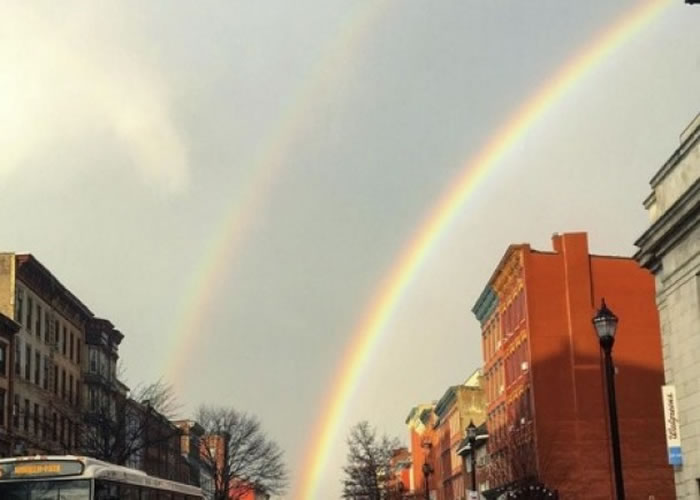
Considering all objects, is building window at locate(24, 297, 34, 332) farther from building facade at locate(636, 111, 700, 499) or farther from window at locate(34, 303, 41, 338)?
building facade at locate(636, 111, 700, 499)

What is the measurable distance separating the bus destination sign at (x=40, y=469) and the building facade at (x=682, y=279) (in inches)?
681

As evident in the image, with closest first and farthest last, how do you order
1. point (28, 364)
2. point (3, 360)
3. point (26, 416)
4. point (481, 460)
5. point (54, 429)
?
point (3, 360) → point (26, 416) → point (54, 429) → point (28, 364) → point (481, 460)

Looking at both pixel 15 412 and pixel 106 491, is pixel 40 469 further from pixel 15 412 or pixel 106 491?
pixel 15 412

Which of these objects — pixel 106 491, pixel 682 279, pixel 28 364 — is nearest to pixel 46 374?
pixel 28 364

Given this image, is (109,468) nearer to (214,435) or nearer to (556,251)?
(556,251)

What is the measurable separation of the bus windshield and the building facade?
17.1m

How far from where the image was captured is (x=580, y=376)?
69375 millimetres

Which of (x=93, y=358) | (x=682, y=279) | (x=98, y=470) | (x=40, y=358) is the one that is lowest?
(x=98, y=470)

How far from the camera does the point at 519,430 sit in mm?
70812

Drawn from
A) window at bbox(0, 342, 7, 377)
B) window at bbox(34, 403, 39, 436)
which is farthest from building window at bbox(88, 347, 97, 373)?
window at bbox(0, 342, 7, 377)

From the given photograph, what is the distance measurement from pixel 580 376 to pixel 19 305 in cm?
4256

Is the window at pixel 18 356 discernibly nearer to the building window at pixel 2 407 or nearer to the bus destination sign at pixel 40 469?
the building window at pixel 2 407

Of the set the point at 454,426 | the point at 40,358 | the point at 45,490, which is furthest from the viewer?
the point at 454,426

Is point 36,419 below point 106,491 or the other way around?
the other way around
